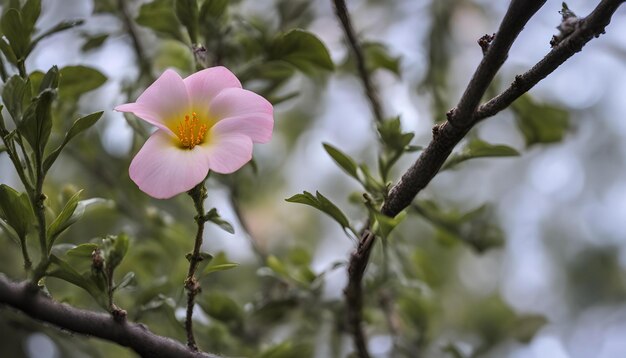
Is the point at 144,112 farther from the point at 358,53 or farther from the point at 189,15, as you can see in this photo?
the point at 358,53

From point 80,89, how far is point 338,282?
396 mm

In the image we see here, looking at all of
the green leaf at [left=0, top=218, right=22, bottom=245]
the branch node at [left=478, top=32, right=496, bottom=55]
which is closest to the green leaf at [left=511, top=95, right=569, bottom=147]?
the branch node at [left=478, top=32, right=496, bottom=55]

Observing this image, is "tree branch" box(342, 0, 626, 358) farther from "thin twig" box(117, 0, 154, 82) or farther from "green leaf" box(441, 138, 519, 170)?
"thin twig" box(117, 0, 154, 82)

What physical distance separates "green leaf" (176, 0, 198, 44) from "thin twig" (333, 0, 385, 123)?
124mm

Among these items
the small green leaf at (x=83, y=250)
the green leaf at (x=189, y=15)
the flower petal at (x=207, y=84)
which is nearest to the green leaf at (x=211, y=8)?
the green leaf at (x=189, y=15)

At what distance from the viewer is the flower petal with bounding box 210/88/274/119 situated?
1.51ft

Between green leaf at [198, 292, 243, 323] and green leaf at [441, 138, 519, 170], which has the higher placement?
green leaf at [441, 138, 519, 170]

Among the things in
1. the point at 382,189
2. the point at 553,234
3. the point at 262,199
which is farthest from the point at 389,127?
the point at 553,234

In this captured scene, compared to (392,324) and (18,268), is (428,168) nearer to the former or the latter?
(392,324)

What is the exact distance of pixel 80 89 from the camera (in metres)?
0.60

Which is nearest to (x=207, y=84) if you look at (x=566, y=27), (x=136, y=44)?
(x=566, y=27)

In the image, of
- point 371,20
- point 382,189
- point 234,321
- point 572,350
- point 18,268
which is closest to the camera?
point 382,189

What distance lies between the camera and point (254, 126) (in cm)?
46

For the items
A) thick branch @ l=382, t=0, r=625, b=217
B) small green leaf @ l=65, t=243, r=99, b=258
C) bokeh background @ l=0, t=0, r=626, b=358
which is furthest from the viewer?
bokeh background @ l=0, t=0, r=626, b=358
